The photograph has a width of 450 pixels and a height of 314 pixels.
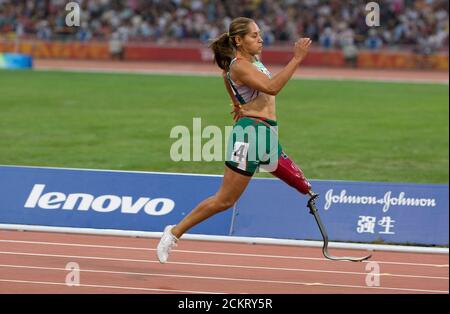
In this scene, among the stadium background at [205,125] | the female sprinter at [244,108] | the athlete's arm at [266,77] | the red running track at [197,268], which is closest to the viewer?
the athlete's arm at [266,77]

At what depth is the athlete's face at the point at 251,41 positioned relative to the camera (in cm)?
821

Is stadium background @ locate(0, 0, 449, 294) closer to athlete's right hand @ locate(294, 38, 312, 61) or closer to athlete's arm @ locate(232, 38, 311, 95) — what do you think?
athlete's arm @ locate(232, 38, 311, 95)

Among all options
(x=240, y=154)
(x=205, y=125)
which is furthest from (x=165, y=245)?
(x=205, y=125)

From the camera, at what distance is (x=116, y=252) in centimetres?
955

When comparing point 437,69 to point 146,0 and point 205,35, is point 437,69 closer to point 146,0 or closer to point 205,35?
point 205,35

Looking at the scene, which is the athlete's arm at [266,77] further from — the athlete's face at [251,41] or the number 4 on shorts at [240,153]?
the number 4 on shorts at [240,153]

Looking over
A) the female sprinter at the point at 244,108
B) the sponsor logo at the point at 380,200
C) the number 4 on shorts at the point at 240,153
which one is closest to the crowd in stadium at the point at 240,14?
the sponsor logo at the point at 380,200

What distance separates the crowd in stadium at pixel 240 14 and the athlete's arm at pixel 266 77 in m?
31.2

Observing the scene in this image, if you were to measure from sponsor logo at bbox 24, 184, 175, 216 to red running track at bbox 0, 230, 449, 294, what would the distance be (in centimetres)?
48

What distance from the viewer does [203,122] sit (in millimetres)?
22078

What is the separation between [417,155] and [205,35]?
24826 millimetres

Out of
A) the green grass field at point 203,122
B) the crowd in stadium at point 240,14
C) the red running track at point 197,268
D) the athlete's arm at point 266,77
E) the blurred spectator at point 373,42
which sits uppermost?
the crowd in stadium at point 240,14

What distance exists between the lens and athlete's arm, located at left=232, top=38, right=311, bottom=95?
7.85 m

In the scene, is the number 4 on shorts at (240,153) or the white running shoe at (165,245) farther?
the white running shoe at (165,245)
